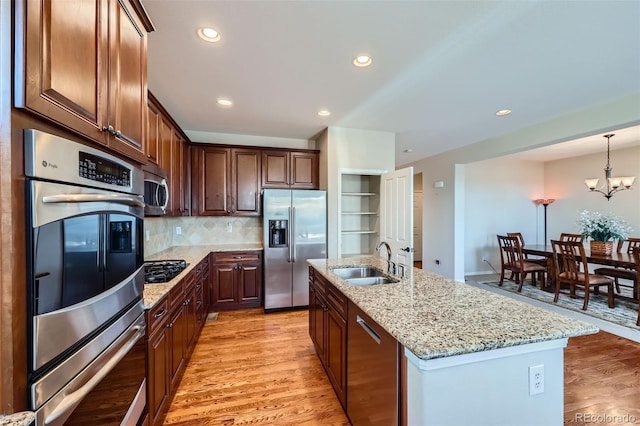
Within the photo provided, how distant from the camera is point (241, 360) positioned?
2611 mm

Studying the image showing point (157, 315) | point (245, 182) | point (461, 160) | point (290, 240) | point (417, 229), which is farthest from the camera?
point (417, 229)

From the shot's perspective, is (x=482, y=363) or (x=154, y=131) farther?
(x=154, y=131)

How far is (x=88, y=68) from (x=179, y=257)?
8.35 feet

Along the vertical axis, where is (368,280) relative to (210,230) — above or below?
below

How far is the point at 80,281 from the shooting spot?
90 centimetres

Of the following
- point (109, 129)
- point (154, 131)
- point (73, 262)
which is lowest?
point (73, 262)

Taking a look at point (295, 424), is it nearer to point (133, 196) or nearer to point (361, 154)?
point (133, 196)

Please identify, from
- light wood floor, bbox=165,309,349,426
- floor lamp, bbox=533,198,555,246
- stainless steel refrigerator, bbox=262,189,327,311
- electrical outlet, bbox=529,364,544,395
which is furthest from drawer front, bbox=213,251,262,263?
floor lamp, bbox=533,198,555,246

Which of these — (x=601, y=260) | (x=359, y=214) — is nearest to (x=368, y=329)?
(x=359, y=214)

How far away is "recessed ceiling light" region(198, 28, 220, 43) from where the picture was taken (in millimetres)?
1812

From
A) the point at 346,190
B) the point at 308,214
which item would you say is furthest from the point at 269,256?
the point at 346,190

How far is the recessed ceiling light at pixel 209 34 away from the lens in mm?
1812

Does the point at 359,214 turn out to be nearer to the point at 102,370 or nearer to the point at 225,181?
the point at 225,181

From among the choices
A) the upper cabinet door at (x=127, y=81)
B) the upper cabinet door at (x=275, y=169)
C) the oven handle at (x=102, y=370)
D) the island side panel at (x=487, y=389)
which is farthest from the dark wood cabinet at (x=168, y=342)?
the upper cabinet door at (x=275, y=169)
